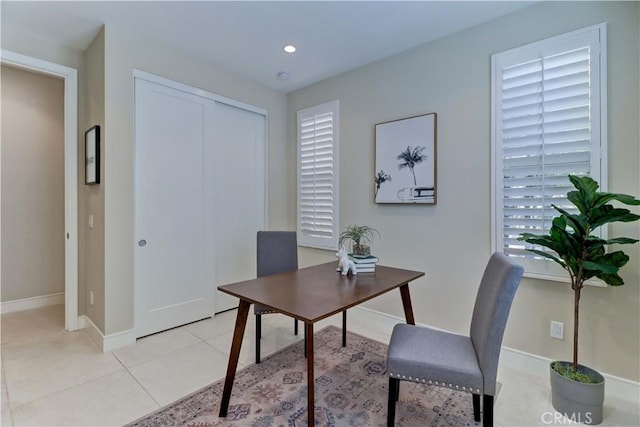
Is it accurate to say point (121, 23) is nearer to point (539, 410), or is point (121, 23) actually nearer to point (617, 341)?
point (539, 410)

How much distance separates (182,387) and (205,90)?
2.73 m

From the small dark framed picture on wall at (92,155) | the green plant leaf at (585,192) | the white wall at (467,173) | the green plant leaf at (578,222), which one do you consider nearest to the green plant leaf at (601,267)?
the green plant leaf at (578,222)

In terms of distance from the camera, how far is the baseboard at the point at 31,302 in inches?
135

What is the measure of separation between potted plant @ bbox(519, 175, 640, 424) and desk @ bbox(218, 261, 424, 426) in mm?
894

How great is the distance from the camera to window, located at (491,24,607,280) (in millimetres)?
2021

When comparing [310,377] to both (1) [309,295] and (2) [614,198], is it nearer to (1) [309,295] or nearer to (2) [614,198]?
(1) [309,295]

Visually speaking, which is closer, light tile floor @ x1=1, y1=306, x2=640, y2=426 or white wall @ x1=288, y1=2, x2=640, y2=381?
light tile floor @ x1=1, y1=306, x2=640, y2=426

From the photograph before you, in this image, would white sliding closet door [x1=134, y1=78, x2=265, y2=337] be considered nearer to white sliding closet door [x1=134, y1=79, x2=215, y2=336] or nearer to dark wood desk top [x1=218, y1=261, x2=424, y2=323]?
white sliding closet door [x1=134, y1=79, x2=215, y2=336]

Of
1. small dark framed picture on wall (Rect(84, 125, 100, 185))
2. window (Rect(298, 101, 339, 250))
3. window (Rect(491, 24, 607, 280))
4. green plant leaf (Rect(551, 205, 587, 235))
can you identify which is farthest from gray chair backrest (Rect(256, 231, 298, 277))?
green plant leaf (Rect(551, 205, 587, 235))

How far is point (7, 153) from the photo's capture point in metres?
3.42

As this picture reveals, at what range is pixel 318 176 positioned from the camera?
368 centimetres

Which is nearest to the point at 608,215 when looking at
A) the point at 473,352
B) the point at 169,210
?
the point at 473,352

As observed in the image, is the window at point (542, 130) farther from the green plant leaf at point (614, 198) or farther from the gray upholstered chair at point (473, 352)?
the gray upholstered chair at point (473, 352)

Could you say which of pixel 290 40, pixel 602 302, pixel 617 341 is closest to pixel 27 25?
pixel 290 40
